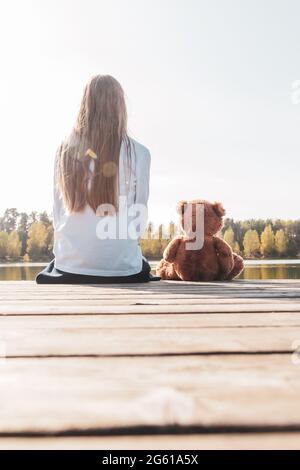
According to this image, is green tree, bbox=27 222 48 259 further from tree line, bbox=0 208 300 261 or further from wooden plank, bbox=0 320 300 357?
wooden plank, bbox=0 320 300 357

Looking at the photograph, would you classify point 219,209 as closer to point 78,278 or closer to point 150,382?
point 78,278

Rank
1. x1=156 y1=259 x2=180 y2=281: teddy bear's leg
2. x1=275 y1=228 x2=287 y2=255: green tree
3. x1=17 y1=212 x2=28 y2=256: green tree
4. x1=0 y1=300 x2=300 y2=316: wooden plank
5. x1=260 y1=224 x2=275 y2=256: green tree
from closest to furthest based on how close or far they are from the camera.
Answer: x1=0 y1=300 x2=300 y2=316: wooden plank → x1=156 y1=259 x2=180 y2=281: teddy bear's leg → x1=17 y1=212 x2=28 y2=256: green tree → x1=260 y1=224 x2=275 y2=256: green tree → x1=275 y1=228 x2=287 y2=255: green tree

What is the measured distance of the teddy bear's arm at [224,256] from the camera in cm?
296

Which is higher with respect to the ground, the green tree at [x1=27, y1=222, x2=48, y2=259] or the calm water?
the green tree at [x1=27, y1=222, x2=48, y2=259]

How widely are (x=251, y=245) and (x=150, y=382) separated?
34325 millimetres

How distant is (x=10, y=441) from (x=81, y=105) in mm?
2424

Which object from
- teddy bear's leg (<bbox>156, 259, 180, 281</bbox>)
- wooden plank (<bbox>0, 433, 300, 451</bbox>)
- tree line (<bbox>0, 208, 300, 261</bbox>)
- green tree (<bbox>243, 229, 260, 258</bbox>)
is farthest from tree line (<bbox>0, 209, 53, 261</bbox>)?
wooden plank (<bbox>0, 433, 300, 451</bbox>)

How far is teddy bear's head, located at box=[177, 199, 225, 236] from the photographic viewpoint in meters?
3.02

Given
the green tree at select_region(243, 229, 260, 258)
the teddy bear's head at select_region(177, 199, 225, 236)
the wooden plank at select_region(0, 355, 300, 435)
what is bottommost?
the green tree at select_region(243, 229, 260, 258)

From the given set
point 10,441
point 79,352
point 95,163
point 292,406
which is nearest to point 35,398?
point 10,441

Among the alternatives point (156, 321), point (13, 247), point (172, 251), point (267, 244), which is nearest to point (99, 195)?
point (172, 251)

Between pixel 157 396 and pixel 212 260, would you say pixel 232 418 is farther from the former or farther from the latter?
pixel 212 260

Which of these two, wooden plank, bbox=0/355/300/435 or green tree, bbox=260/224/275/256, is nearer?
wooden plank, bbox=0/355/300/435

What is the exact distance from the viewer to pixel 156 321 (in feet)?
3.49
